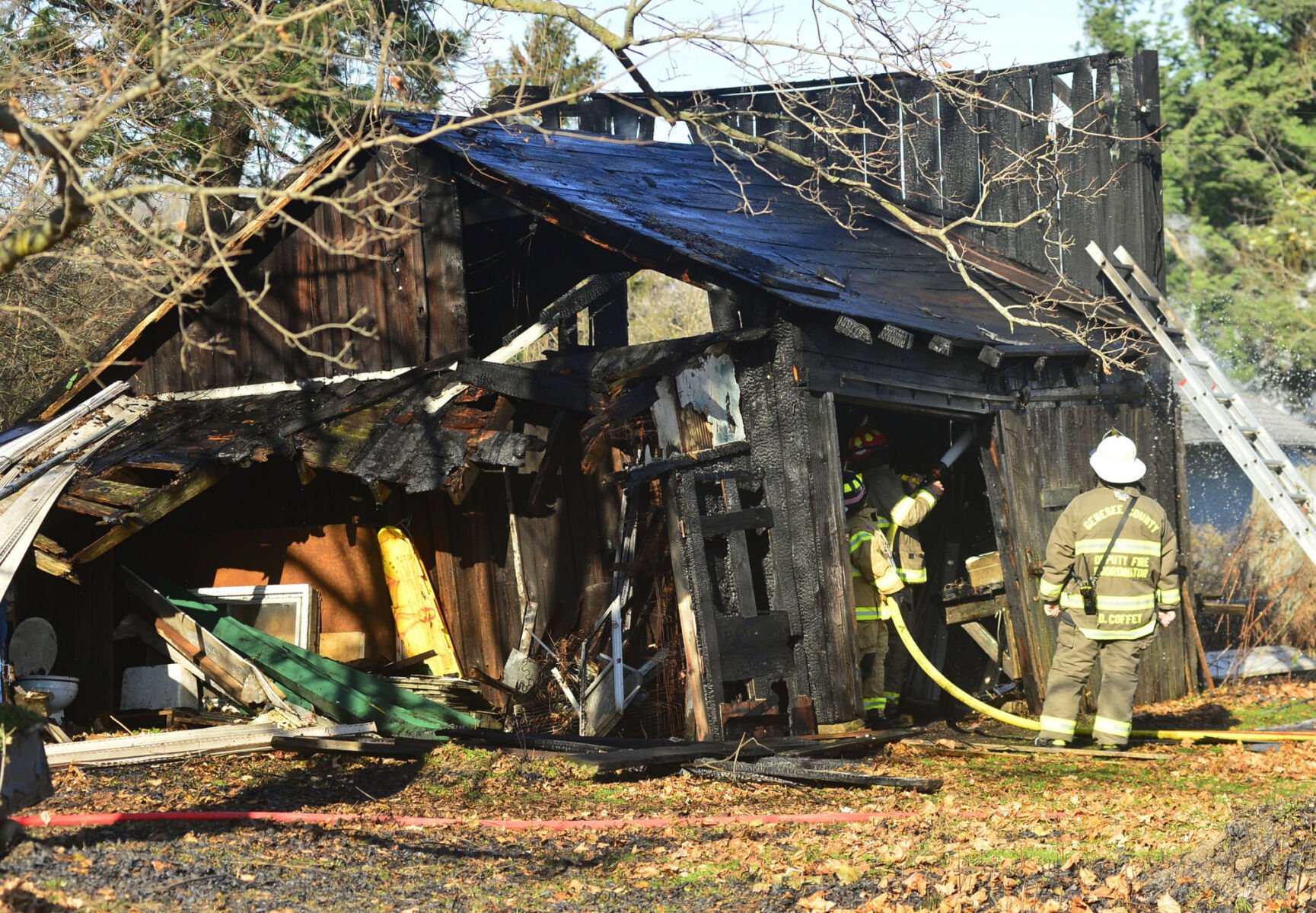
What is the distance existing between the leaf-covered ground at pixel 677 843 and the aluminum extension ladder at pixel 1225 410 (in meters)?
3.17

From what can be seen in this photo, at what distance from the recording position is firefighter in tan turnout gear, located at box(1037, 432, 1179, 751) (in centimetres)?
965

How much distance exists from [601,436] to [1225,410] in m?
6.03

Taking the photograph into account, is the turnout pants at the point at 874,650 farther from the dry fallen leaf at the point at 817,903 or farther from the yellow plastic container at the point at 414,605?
the dry fallen leaf at the point at 817,903

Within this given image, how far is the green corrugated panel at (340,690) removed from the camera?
388 inches

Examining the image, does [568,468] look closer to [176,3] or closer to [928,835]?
[176,3]

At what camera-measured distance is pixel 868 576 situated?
1123 centimetres

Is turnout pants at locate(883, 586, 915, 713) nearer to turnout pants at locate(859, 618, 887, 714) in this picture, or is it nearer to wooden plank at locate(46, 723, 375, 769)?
turnout pants at locate(859, 618, 887, 714)

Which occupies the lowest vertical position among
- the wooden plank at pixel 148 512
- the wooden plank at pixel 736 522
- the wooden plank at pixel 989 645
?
the wooden plank at pixel 989 645

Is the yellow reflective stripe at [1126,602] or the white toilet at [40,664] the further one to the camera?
the white toilet at [40,664]

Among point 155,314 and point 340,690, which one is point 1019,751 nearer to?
point 340,690

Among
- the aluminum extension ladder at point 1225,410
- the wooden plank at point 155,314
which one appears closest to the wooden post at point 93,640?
the wooden plank at point 155,314

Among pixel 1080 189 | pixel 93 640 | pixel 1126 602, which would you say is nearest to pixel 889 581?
pixel 1126 602

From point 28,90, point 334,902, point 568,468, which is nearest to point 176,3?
point 28,90

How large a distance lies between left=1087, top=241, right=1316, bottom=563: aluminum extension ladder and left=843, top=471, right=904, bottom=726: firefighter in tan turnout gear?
3271 mm
